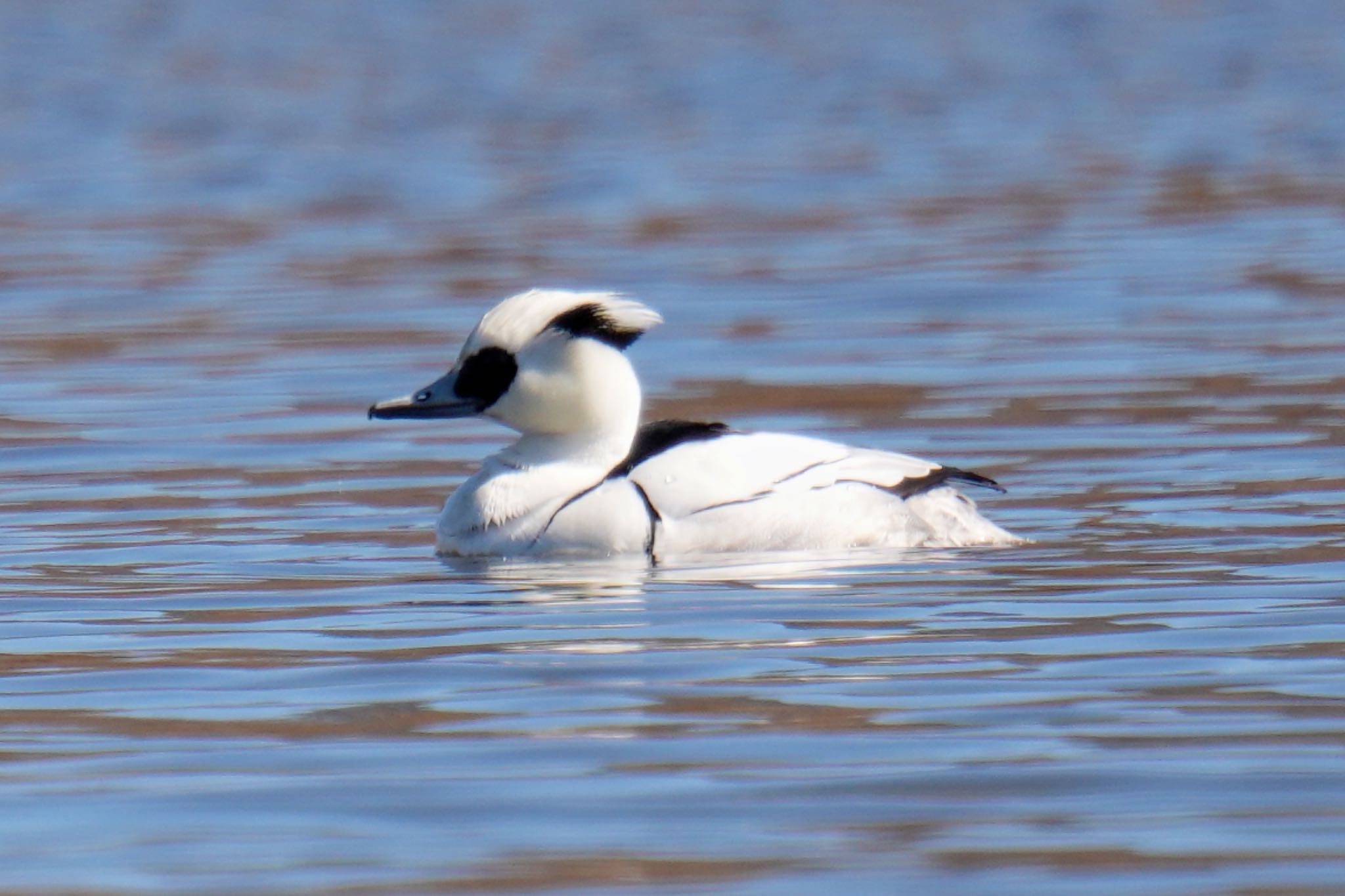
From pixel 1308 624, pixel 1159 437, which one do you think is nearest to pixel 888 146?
pixel 1159 437

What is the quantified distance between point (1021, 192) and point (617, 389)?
37.3ft

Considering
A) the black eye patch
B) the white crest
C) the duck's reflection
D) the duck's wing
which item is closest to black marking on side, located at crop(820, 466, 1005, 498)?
the duck's wing

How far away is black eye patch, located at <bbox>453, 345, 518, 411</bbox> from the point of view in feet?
27.1

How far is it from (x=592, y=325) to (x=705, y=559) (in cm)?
87

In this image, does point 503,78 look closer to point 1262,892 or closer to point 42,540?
point 42,540

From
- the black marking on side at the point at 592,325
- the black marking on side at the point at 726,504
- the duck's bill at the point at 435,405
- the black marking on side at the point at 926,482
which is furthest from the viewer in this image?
the duck's bill at the point at 435,405

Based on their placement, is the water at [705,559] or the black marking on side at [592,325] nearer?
the water at [705,559]

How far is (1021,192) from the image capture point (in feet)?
63.2

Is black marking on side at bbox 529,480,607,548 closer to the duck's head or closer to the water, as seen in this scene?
the water

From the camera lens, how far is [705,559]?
25.5 feet

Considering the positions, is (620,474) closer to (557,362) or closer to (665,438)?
(665,438)

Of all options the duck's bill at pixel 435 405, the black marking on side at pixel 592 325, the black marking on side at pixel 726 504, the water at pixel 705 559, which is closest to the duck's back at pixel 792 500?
the black marking on side at pixel 726 504

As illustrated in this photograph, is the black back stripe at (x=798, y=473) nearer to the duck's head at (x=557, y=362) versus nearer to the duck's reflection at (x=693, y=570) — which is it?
the duck's reflection at (x=693, y=570)

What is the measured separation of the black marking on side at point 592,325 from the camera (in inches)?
323
